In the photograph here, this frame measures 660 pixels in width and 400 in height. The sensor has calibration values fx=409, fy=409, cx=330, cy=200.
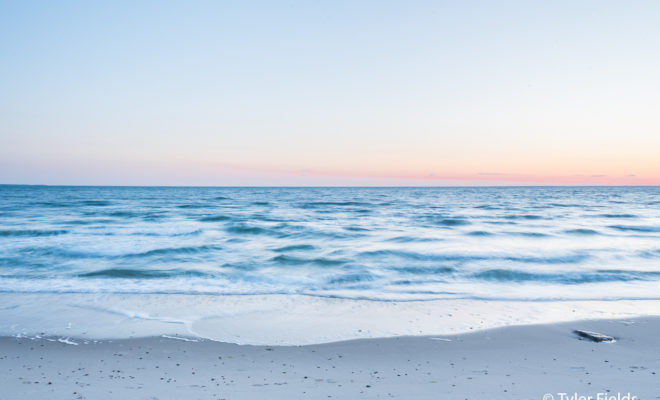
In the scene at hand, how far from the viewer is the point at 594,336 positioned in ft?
20.2

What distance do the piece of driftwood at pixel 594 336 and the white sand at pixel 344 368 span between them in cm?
14

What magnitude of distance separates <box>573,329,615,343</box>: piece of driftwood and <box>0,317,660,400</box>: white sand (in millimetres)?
138

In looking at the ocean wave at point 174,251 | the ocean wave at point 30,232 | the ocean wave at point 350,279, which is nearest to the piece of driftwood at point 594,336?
the ocean wave at point 350,279

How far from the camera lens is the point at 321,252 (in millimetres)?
15898

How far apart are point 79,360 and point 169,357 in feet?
3.69

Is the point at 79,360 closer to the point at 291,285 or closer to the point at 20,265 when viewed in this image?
the point at 291,285

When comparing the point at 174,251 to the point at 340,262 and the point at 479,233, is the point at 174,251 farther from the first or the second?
the point at 479,233

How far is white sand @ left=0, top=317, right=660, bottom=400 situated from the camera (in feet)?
14.6

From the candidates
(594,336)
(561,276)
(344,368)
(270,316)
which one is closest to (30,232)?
(270,316)

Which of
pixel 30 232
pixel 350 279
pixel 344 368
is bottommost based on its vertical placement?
pixel 350 279

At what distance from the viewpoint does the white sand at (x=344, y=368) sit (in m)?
4.45

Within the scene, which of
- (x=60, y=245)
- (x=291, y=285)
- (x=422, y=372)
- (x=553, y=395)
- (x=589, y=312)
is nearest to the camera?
(x=553, y=395)

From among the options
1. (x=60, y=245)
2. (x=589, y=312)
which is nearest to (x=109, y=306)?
(x=589, y=312)

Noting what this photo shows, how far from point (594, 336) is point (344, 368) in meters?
3.95
